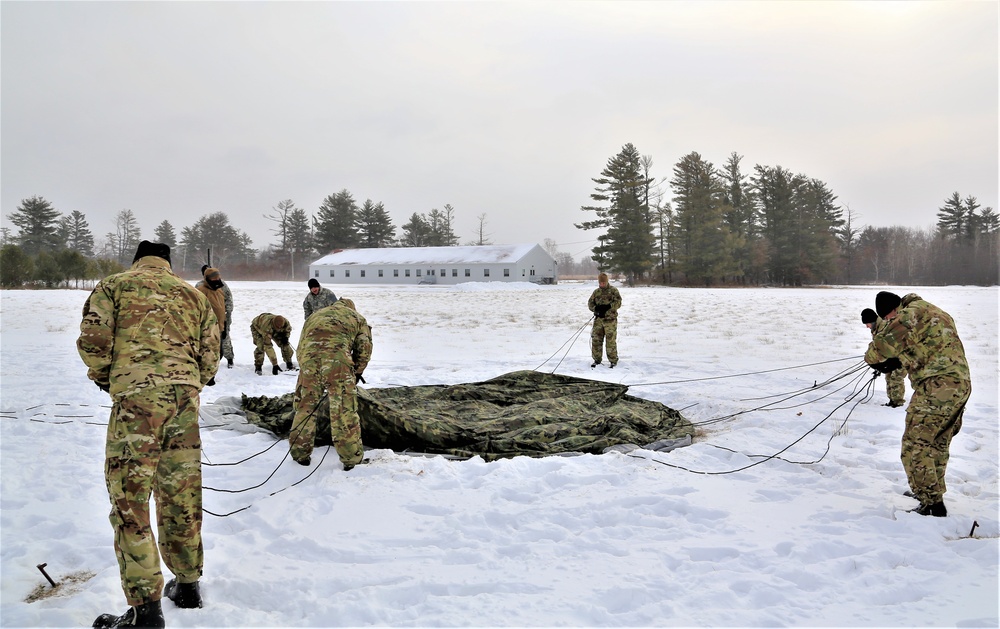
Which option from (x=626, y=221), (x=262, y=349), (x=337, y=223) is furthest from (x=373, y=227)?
(x=262, y=349)

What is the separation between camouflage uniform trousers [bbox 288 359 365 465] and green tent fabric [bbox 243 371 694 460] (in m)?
0.35

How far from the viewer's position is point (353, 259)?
173 feet

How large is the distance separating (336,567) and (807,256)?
5003 centimetres

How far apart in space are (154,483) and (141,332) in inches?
33.2

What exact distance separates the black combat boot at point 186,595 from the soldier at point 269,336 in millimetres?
7032

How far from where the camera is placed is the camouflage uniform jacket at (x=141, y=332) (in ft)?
9.45

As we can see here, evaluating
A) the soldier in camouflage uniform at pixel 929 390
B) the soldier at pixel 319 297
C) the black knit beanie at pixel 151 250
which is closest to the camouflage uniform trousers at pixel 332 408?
the black knit beanie at pixel 151 250

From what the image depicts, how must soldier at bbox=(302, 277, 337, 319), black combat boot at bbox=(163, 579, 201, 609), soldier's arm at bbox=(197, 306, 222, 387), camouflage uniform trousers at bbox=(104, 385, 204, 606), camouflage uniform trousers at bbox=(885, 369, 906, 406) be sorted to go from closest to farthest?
camouflage uniform trousers at bbox=(104, 385, 204, 606) < black combat boot at bbox=(163, 579, 201, 609) < soldier's arm at bbox=(197, 306, 222, 387) < camouflage uniform trousers at bbox=(885, 369, 906, 406) < soldier at bbox=(302, 277, 337, 319)

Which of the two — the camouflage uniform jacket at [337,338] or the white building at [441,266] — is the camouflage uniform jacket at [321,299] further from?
the white building at [441,266]

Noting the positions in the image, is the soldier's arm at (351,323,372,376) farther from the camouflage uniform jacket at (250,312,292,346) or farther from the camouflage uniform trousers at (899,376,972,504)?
the camouflage uniform jacket at (250,312,292,346)

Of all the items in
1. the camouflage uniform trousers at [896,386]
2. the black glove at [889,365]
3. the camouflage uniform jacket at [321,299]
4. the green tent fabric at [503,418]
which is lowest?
the green tent fabric at [503,418]

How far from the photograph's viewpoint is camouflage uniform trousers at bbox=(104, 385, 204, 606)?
275cm

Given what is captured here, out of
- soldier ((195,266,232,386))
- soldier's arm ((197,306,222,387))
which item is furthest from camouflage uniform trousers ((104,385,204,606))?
soldier ((195,266,232,386))

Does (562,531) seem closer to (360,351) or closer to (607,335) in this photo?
(360,351)
